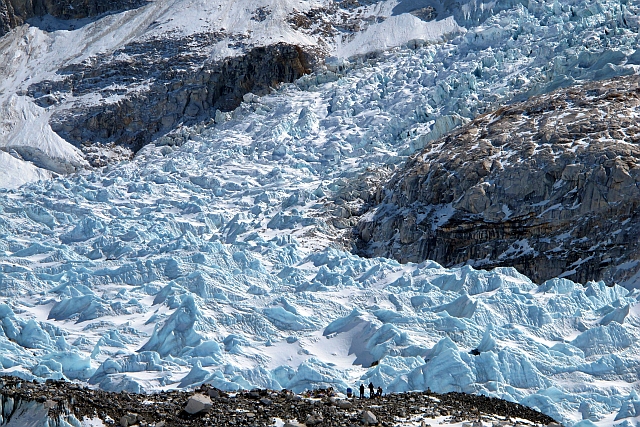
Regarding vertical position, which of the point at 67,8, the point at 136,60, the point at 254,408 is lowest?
the point at 136,60

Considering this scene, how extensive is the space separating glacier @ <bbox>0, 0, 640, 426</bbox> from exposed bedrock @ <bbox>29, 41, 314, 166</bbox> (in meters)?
3.05

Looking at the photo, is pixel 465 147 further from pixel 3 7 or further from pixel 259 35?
pixel 3 7

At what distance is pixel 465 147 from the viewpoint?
4088cm

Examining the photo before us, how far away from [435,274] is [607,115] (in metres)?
12.0

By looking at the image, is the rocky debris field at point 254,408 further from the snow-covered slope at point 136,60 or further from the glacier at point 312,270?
the snow-covered slope at point 136,60

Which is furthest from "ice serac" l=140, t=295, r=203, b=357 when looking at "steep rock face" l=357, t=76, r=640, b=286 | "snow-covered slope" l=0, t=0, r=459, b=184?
"snow-covered slope" l=0, t=0, r=459, b=184

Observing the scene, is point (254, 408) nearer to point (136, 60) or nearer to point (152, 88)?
point (152, 88)

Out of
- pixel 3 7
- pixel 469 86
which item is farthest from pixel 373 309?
pixel 3 7

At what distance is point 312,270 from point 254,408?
586 inches

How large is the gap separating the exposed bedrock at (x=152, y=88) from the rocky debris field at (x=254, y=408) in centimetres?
3792

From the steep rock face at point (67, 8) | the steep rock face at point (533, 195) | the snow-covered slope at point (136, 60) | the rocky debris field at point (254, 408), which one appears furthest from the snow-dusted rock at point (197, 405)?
the steep rock face at point (67, 8)

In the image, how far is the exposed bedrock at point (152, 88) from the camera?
5841 cm

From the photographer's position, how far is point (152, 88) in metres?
60.2

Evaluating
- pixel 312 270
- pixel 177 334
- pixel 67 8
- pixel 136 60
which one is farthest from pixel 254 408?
pixel 67 8
